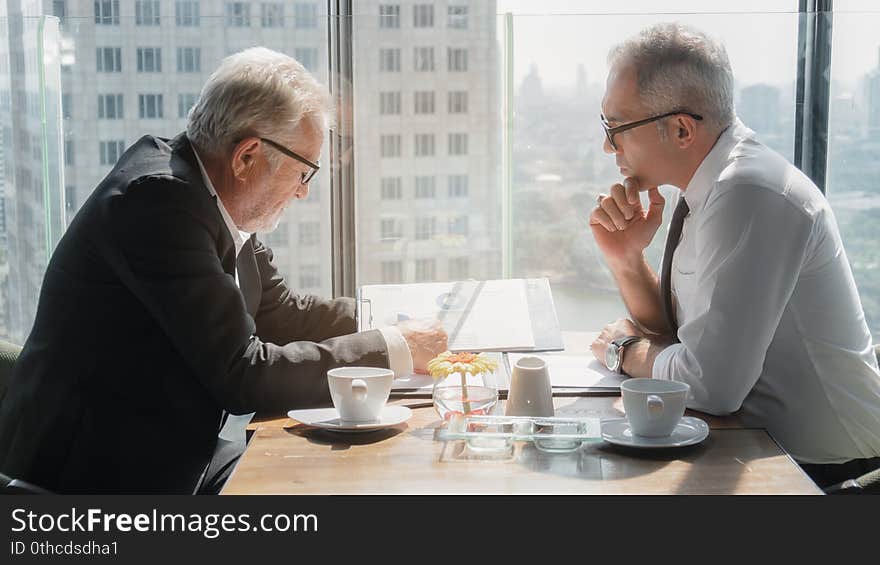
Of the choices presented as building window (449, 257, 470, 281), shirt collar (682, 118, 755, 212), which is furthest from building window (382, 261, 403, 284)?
shirt collar (682, 118, 755, 212)

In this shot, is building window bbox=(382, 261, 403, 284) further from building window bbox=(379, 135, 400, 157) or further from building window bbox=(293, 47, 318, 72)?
building window bbox=(293, 47, 318, 72)

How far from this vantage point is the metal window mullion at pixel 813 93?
323cm

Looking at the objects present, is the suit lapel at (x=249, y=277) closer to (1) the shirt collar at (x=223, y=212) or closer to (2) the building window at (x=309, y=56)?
(1) the shirt collar at (x=223, y=212)

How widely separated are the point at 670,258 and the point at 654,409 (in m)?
0.67

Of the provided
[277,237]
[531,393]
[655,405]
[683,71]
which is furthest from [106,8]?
[655,405]

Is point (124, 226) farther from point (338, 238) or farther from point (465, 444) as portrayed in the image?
point (338, 238)

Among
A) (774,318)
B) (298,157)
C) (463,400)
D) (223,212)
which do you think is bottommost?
(463,400)

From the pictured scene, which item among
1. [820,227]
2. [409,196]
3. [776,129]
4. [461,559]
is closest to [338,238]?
[409,196]

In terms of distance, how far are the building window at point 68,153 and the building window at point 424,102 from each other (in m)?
1.21

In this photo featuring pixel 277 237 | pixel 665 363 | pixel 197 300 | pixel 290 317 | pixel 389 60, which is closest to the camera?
pixel 197 300

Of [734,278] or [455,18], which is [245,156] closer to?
[734,278]

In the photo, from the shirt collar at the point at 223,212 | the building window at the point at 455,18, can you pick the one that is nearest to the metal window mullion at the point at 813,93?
the building window at the point at 455,18

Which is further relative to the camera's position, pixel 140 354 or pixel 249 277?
pixel 249 277

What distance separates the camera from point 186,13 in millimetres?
3387
